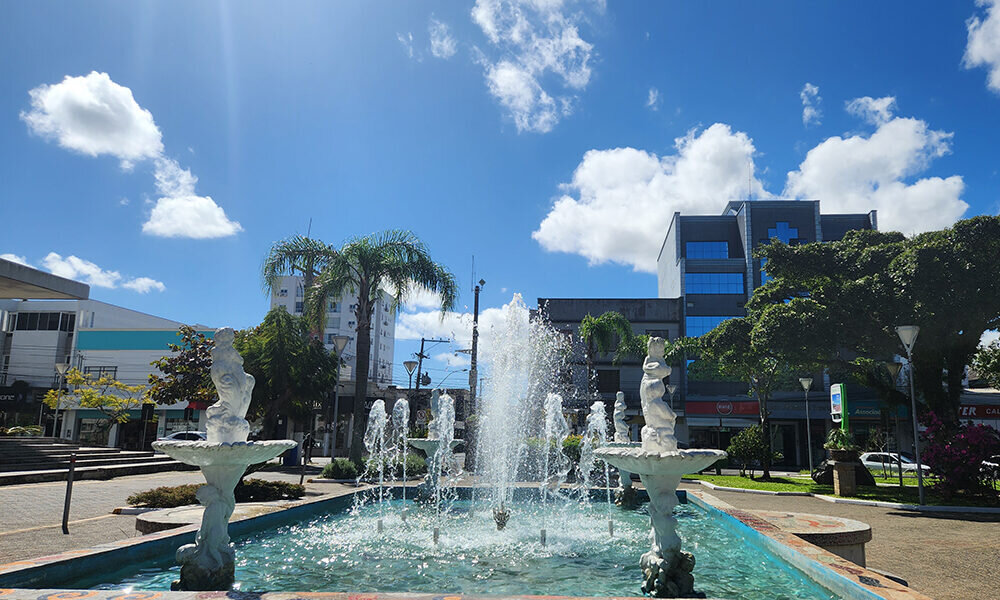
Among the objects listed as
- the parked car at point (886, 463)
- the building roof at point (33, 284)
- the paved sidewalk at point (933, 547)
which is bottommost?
the parked car at point (886, 463)

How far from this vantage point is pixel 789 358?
63.5 feet

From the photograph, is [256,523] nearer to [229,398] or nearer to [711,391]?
[229,398]

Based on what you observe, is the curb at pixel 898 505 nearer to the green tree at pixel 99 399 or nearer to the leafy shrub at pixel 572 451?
the leafy shrub at pixel 572 451

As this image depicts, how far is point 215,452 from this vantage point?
5.58m

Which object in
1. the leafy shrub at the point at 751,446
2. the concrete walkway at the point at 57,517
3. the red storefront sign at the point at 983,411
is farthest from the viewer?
the red storefront sign at the point at 983,411

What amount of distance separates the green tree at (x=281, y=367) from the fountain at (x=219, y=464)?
20.5 m

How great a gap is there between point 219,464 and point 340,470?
1472cm

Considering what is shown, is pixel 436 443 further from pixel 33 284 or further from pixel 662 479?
pixel 33 284

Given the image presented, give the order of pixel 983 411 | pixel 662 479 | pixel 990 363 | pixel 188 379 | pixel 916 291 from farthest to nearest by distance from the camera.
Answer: pixel 983 411, pixel 188 379, pixel 990 363, pixel 916 291, pixel 662 479

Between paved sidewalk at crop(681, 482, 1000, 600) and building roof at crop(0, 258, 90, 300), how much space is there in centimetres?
2306

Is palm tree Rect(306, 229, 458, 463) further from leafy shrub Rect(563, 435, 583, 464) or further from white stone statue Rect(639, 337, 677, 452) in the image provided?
white stone statue Rect(639, 337, 677, 452)

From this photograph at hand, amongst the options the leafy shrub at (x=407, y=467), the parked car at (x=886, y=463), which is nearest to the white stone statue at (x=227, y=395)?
the leafy shrub at (x=407, y=467)

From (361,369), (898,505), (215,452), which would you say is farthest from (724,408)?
(215,452)

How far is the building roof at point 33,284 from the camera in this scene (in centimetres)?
2000
